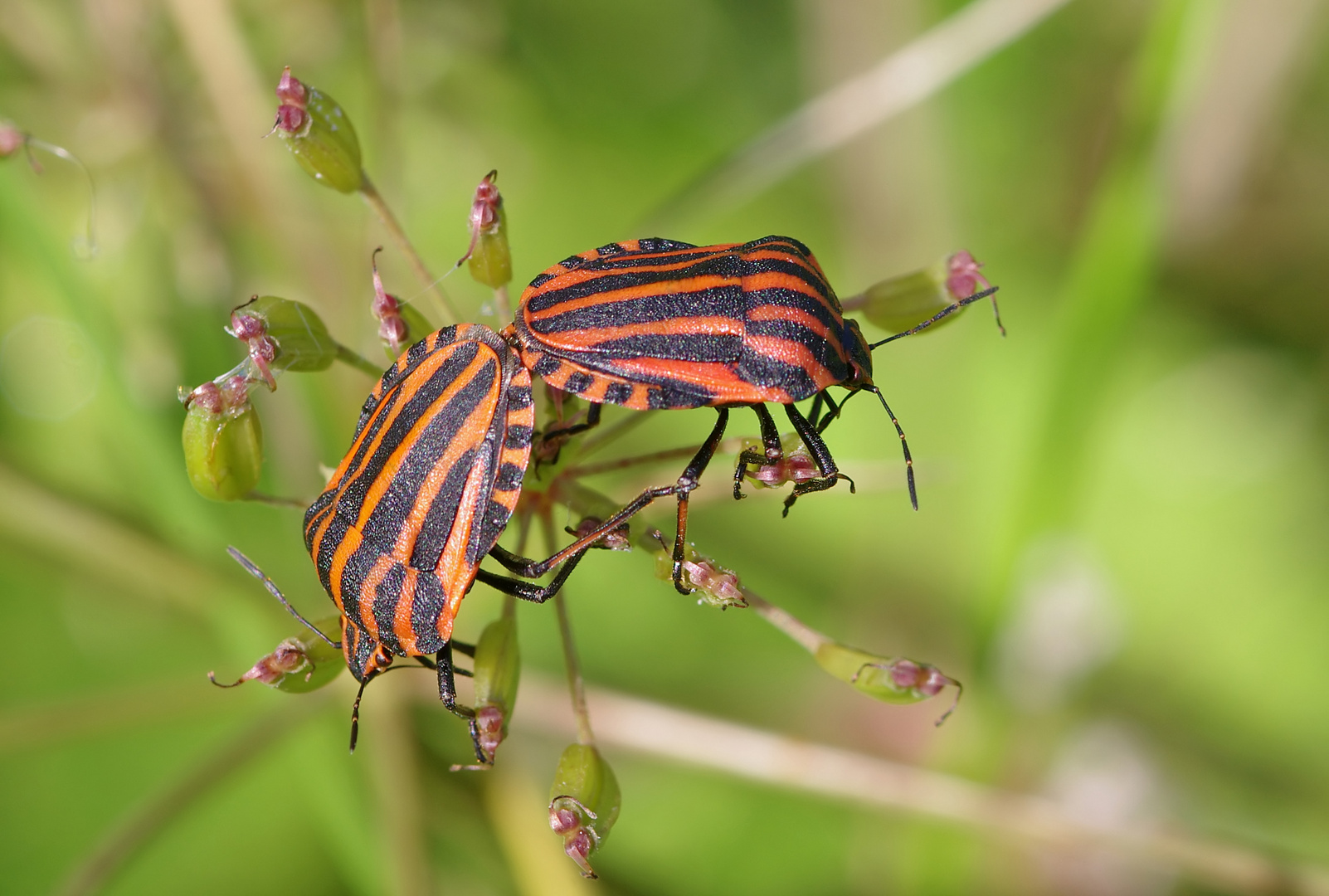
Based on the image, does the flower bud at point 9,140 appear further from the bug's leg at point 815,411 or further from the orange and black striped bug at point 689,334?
the bug's leg at point 815,411

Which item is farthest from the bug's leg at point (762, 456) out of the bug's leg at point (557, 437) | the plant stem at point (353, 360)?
the plant stem at point (353, 360)

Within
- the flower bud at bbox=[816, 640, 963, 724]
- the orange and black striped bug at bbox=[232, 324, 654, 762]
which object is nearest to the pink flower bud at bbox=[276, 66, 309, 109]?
the orange and black striped bug at bbox=[232, 324, 654, 762]

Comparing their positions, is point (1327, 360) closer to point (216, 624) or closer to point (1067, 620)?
point (1067, 620)

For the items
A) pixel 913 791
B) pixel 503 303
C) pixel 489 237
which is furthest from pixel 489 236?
pixel 913 791

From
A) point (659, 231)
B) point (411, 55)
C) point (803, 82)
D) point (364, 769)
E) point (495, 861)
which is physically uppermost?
point (803, 82)

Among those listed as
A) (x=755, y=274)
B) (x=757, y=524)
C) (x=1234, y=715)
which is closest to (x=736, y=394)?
(x=755, y=274)

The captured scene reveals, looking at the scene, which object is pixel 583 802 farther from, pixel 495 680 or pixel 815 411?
pixel 815 411
